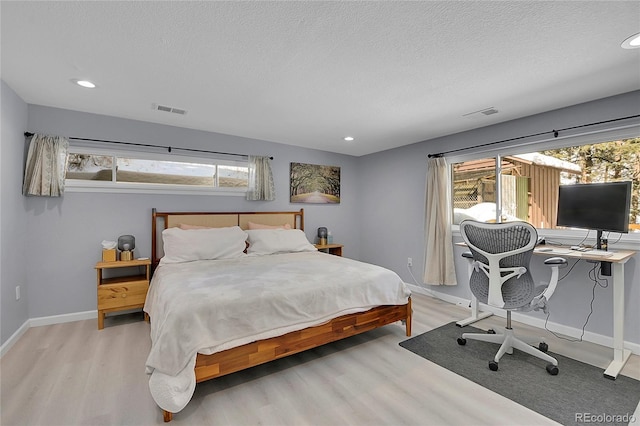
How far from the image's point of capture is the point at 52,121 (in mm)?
3049

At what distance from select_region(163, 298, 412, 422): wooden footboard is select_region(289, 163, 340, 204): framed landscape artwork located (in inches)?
101

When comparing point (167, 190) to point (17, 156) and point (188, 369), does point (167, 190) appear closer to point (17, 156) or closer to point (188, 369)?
point (17, 156)

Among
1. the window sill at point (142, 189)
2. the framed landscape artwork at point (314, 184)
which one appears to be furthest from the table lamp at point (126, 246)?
the framed landscape artwork at point (314, 184)

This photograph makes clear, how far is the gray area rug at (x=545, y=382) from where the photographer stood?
5.83 ft

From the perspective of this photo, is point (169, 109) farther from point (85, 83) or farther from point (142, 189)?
point (142, 189)

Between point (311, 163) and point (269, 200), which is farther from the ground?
point (311, 163)

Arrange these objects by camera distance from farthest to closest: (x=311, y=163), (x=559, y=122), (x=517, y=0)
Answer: (x=311, y=163), (x=559, y=122), (x=517, y=0)

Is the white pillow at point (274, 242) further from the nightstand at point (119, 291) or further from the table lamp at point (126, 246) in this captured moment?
the table lamp at point (126, 246)

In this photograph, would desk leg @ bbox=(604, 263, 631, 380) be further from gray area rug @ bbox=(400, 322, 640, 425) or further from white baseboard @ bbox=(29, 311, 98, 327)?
white baseboard @ bbox=(29, 311, 98, 327)

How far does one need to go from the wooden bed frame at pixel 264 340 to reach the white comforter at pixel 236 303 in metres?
0.07

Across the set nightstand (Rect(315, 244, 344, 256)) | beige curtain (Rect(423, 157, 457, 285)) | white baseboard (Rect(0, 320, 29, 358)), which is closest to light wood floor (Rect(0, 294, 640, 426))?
white baseboard (Rect(0, 320, 29, 358))

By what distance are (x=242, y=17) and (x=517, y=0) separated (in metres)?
1.48

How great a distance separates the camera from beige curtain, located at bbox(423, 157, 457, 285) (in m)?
3.93

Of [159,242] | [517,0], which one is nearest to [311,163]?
[159,242]
